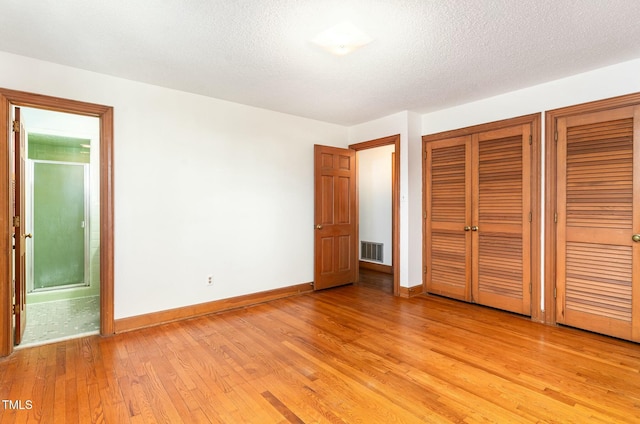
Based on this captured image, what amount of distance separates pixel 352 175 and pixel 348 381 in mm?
3279

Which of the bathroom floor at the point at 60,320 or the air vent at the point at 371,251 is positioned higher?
the air vent at the point at 371,251

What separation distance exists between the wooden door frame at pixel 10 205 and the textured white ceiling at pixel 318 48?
356 mm

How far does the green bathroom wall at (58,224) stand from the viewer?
4.39m

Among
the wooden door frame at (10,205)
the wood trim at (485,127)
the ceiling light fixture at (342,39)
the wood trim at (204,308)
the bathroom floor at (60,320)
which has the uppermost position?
the ceiling light fixture at (342,39)

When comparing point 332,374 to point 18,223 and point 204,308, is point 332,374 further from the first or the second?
point 18,223

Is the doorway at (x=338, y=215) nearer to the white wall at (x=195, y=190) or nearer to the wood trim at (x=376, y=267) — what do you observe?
the white wall at (x=195, y=190)

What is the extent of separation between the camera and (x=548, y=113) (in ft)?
10.8

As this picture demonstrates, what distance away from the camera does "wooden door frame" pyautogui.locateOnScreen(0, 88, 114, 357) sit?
2.61 meters

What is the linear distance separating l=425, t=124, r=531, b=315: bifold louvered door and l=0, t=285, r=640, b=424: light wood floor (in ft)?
1.65

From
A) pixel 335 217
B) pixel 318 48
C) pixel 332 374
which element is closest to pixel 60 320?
pixel 332 374

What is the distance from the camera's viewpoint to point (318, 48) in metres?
2.54

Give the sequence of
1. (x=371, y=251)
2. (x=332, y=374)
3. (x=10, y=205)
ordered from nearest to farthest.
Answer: (x=332, y=374)
(x=10, y=205)
(x=371, y=251)

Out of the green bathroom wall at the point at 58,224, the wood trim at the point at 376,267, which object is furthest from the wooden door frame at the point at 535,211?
the green bathroom wall at the point at 58,224

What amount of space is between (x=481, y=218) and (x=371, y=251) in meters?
2.61
